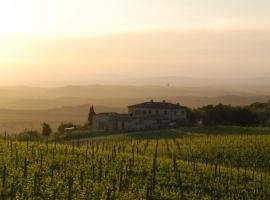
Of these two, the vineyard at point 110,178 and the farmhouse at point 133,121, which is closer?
the vineyard at point 110,178

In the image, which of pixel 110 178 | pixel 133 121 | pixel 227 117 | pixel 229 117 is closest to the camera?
pixel 110 178

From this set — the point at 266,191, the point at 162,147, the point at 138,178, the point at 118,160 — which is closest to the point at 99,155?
the point at 118,160

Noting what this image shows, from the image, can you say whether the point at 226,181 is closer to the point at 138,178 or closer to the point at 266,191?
the point at 266,191

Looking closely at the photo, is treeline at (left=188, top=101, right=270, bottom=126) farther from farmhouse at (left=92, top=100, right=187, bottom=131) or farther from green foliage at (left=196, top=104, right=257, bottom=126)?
farmhouse at (left=92, top=100, right=187, bottom=131)

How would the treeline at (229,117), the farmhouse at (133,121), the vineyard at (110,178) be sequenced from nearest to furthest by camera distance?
the vineyard at (110,178), the treeline at (229,117), the farmhouse at (133,121)

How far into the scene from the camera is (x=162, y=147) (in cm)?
5341

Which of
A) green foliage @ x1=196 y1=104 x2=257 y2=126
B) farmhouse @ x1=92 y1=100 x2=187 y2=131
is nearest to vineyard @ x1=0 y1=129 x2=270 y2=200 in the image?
green foliage @ x1=196 y1=104 x2=257 y2=126

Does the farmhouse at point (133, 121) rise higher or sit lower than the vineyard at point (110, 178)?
higher

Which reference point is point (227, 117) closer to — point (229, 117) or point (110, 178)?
point (229, 117)

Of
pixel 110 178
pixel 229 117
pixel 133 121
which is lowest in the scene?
pixel 110 178

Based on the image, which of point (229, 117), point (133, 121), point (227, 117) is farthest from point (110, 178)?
point (229, 117)

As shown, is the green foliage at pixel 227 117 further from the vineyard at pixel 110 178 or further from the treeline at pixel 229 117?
the vineyard at pixel 110 178

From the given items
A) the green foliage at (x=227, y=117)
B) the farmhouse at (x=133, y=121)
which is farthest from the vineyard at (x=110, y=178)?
the farmhouse at (x=133, y=121)

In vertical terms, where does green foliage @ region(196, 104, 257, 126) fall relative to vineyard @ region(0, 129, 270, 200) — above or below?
above
